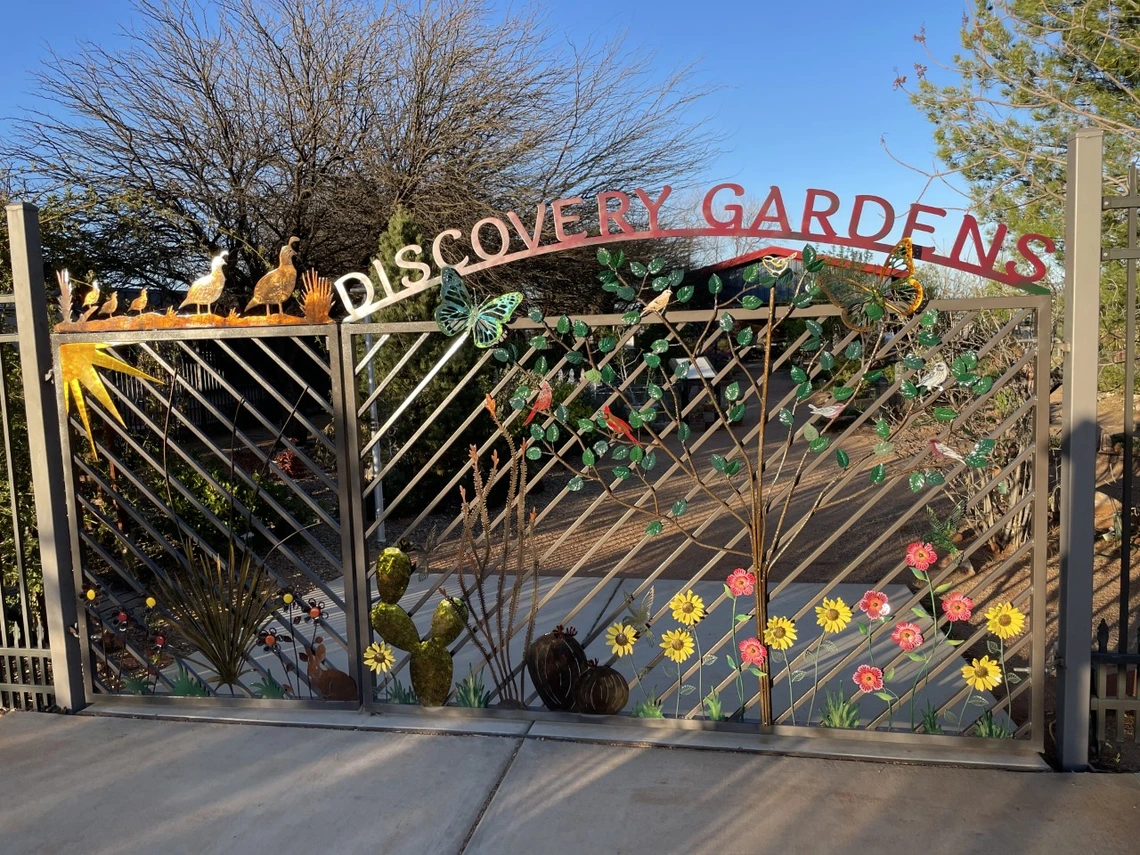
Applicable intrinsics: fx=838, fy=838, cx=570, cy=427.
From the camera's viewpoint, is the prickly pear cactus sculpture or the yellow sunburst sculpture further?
the yellow sunburst sculpture

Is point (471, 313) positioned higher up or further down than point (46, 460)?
higher up

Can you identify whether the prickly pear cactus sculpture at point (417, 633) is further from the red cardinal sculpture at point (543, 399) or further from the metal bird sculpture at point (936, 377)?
the metal bird sculpture at point (936, 377)

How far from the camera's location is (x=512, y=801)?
298cm

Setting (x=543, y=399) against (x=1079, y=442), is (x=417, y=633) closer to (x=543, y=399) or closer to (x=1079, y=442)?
(x=543, y=399)

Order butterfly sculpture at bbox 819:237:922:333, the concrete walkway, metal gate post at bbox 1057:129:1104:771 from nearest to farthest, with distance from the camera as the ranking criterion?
the concrete walkway, metal gate post at bbox 1057:129:1104:771, butterfly sculpture at bbox 819:237:922:333

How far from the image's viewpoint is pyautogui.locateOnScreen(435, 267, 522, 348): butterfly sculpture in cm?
332

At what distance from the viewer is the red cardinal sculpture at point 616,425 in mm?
3279

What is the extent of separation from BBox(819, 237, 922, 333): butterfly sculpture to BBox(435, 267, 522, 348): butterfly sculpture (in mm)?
1224

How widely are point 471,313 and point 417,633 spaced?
4.61 feet

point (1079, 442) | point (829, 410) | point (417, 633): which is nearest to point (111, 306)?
point (417, 633)

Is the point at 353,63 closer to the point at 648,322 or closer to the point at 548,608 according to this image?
the point at 548,608

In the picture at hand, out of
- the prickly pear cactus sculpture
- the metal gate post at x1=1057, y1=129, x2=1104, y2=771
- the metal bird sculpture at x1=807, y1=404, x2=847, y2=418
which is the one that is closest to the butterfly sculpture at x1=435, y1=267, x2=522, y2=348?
the prickly pear cactus sculpture

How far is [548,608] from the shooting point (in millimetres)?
5488

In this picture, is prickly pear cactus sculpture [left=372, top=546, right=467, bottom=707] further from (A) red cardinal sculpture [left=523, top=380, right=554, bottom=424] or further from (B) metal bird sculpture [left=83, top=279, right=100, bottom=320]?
(B) metal bird sculpture [left=83, top=279, right=100, bottom=320]
